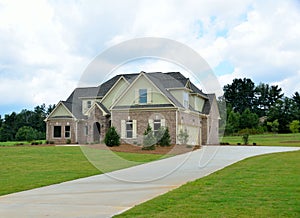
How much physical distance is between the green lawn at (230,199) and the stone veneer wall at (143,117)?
21.5m

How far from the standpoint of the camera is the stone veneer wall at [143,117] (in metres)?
35.3

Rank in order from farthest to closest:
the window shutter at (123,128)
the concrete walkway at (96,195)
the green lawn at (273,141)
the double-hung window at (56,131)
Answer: the double-hung window at (56,131) < the green lawn at (273,141) < the window shutter at (123,128) < the concrete walkway at (96,195)

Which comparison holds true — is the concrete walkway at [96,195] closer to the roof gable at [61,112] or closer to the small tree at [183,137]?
the small tree at [183,137]

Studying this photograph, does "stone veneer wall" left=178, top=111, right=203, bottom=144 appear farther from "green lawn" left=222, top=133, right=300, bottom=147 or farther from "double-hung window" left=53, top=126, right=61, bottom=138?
"double-hung window" left=53, top=126, right=61, bottom=138

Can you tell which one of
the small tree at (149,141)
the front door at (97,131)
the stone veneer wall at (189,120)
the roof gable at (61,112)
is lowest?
the small tree at (149,141)

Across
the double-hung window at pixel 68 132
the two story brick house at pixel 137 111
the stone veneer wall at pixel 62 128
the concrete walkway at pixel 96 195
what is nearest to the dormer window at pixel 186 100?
the two story brick house at pixel 137 111

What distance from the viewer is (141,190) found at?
11.7 meters

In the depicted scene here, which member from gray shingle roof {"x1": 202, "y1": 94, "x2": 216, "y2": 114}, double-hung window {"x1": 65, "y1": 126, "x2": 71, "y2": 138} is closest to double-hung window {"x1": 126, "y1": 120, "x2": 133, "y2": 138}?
gray shingle roof {"x1": 202, "y1": 94, "x2": 216, "y2": 114}

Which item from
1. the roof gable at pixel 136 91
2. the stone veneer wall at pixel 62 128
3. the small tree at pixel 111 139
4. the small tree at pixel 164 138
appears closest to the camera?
the small tree at pixel 111 139

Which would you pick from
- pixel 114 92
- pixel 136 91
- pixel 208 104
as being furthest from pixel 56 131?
pixel 208 104

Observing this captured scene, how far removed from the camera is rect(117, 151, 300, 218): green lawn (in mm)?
8055

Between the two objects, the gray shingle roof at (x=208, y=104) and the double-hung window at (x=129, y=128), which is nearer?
the double-hung window at (x=129, y=128)

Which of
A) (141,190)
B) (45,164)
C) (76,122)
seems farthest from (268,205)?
(76,122)

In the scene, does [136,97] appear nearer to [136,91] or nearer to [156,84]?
[136,91]
